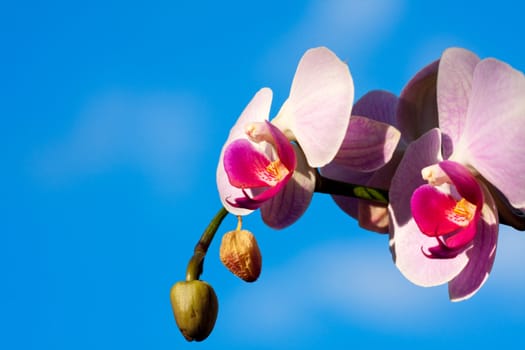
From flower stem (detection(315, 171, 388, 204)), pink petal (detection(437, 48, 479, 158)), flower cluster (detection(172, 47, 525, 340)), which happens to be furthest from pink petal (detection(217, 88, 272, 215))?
pink petal (detection(437, 48, 479, 158))

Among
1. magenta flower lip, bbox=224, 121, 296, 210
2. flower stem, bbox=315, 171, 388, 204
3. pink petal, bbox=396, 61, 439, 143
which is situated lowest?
flower stem, bbox=315, 171, 388, 204

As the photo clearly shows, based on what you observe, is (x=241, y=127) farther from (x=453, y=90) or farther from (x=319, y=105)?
(x=453, y=90)

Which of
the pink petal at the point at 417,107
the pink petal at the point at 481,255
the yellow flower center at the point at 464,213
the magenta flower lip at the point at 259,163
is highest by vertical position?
the pink petal at the point at 417,107

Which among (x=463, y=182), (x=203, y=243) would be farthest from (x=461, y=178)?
(x=203, y=243)

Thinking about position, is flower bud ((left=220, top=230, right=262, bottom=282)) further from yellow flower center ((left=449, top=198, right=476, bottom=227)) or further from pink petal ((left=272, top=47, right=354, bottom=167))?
yellow flower center ((left=449, top=198, right=476, bottom=227))

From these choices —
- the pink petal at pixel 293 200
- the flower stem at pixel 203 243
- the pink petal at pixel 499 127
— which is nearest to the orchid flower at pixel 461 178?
the pink petal at pixel 499 127

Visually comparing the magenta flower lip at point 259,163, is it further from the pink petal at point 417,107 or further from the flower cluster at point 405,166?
the pink petal at point 417,107
